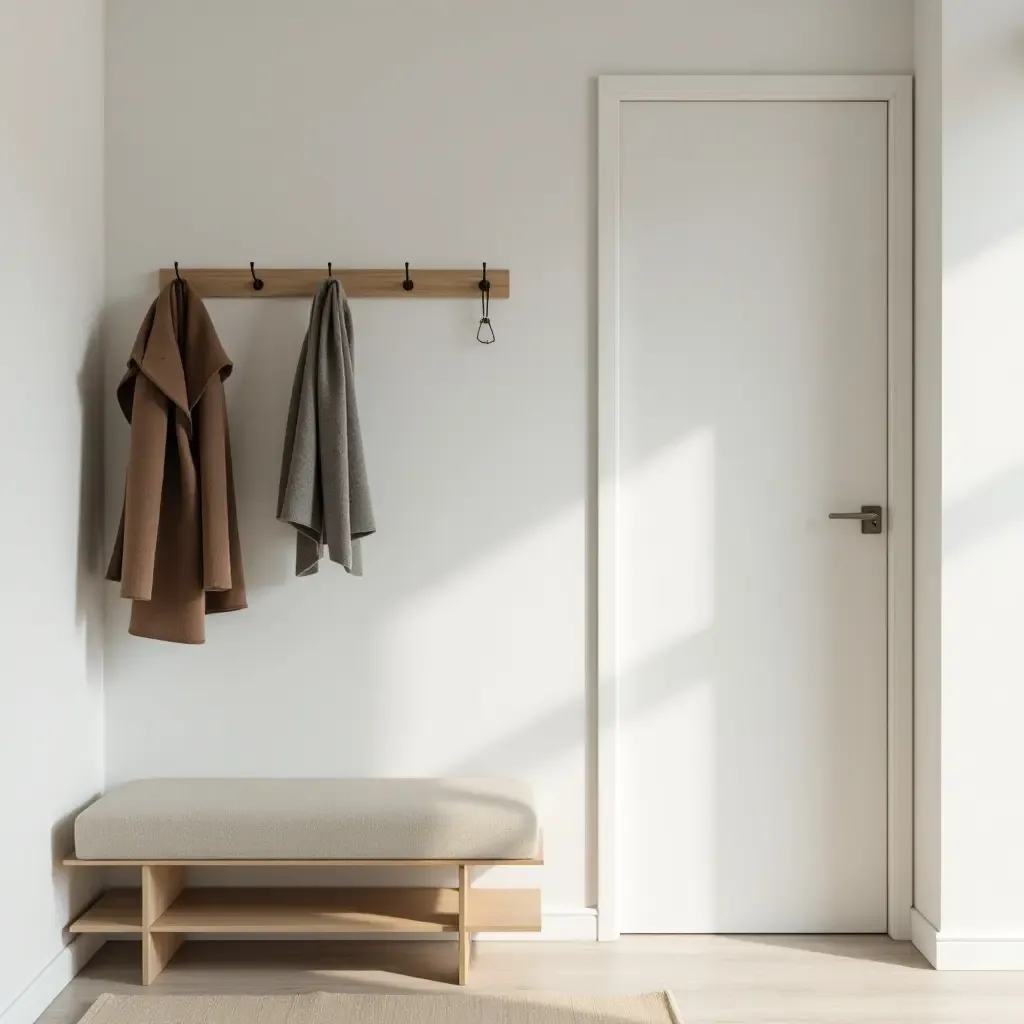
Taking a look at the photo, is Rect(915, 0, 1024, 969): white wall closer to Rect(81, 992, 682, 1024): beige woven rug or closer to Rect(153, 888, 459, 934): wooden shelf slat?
Rect(81, 992, 682, 1024): beige woven rug

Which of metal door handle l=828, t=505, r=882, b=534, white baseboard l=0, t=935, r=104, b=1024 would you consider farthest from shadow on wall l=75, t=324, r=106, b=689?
metal door handle l=828, t=505, r=882, b=534

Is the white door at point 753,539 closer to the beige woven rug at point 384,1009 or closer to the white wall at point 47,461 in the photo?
the beige woven rug at point 384,1009

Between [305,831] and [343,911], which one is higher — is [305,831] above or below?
above

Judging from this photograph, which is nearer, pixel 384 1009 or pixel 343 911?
pixel 384 1009

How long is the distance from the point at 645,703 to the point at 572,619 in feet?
0.89

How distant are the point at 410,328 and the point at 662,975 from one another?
159 cm

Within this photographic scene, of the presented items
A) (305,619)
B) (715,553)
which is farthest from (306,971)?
(715,553)

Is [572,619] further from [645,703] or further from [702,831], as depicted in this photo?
[702,831]

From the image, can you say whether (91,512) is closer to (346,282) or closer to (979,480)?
(346,282)

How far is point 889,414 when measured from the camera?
2541 mm

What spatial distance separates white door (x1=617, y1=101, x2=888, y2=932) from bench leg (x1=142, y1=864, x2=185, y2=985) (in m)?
1.05

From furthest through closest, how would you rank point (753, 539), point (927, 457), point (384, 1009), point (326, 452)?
point (753, 539) < point (927, 457) < point (326, 452) < point (384, 1009)

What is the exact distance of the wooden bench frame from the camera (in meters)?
2.25

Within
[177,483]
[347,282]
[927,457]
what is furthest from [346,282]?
[927,457]
